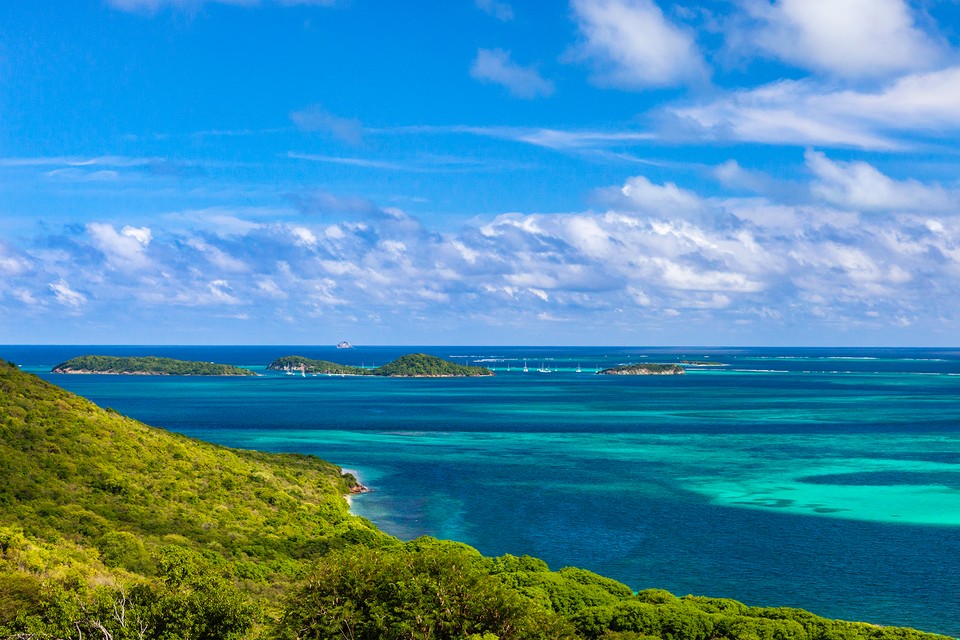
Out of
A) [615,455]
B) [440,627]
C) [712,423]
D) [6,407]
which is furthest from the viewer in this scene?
[712,423]

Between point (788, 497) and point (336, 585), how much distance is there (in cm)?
5607

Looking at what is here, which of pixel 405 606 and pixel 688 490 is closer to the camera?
pixel 405 606

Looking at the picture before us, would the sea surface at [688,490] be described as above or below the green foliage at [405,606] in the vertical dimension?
below

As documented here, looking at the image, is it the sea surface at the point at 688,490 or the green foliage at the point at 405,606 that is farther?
the sea surface at the point at 688,490

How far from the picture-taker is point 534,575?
38812 millimetres

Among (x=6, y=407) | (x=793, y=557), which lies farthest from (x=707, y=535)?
(x=6, y=407)

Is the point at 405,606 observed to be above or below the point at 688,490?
above

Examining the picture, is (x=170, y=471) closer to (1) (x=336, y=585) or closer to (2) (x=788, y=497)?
(1) (x=336, y=585)

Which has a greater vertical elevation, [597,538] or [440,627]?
[440,627]

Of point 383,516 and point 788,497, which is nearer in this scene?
point 383,516

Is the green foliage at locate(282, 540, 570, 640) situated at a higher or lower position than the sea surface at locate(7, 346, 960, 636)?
higher

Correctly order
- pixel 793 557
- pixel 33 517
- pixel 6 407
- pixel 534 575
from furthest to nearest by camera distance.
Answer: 1. pixel 6 407
2. pixel 793 557
3. pixel 33 517
4. pixel 534 575

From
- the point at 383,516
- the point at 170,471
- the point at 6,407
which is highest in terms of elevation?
the point at 6,407

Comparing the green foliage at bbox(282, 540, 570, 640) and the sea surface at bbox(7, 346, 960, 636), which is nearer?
the green foliage at bbox(282, 540, 570, 640)
